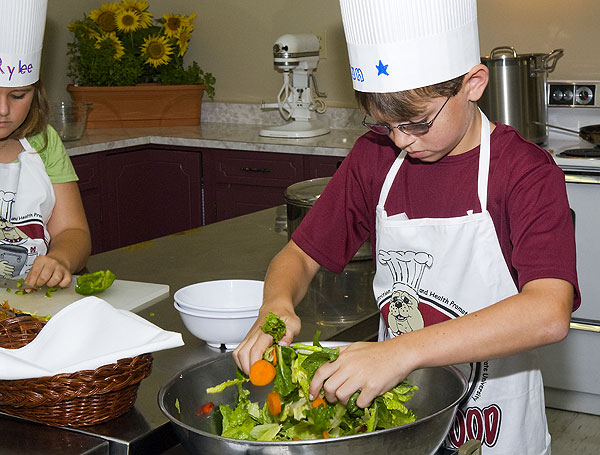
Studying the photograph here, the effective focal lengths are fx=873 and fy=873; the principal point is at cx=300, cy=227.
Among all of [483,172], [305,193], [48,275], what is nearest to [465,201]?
[483,172]

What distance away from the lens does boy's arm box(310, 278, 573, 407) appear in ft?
3.30

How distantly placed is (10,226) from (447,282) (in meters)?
1.07

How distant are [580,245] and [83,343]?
2160 millimetres

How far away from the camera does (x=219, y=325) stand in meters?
1.34

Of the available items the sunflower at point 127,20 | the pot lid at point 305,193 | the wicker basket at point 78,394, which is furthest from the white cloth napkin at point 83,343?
the sunflower at point 127,20

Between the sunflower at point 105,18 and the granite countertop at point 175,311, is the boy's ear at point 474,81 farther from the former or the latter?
the sunflower at point 105,18

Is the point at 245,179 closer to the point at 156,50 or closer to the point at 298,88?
the point at 298,88

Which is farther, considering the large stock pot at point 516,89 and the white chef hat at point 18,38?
the large stock pot at point 516,89

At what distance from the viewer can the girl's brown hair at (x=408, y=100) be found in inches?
47.9

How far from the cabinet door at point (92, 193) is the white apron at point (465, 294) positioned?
2.36 m

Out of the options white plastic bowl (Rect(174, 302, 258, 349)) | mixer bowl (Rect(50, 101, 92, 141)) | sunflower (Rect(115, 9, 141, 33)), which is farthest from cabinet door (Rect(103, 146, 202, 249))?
white plastic bowl (Rect(174, 302, 258, 349))

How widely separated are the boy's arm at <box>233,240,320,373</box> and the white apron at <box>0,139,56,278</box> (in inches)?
29.3

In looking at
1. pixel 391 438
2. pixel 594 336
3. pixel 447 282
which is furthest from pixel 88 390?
pixel 594 336

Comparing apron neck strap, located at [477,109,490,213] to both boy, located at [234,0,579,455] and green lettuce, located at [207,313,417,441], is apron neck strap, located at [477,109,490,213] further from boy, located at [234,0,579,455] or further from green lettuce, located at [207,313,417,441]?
green lettuce, located at [207,313,417,441]
